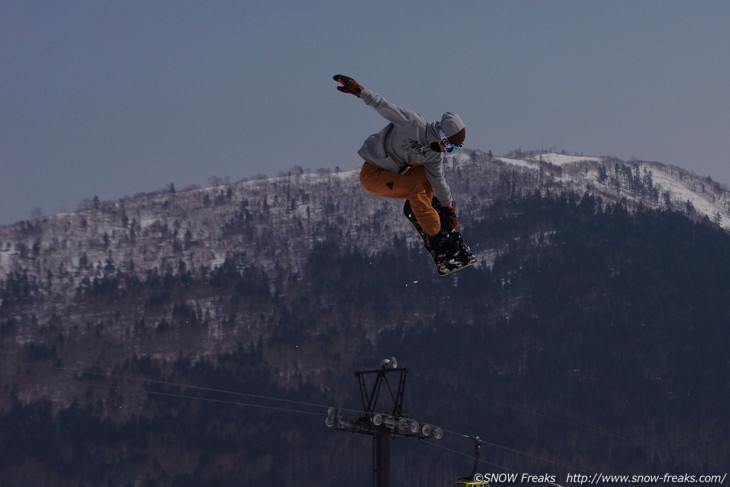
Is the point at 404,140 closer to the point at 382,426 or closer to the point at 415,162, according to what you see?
the point at 415,162

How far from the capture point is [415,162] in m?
21.7

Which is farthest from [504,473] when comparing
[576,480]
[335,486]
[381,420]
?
[381,420]

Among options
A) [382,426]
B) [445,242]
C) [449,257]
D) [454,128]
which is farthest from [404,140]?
[382,426]

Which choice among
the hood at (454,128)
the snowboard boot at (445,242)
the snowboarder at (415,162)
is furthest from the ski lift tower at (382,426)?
the hood at (454,128)

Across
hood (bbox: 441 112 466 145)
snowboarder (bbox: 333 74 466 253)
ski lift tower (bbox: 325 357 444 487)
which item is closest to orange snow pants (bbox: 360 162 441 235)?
snowboarder (bbox: 333 74 466 253)

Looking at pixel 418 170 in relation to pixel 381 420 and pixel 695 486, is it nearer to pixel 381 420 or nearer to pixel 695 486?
pixel 381 420

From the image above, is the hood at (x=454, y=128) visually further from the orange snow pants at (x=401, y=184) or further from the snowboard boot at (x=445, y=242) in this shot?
the snowboard boot at (x=445, y=242)

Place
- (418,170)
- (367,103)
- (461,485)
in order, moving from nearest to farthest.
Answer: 1. (367,103)
2. (418,170)
3. (461,485)

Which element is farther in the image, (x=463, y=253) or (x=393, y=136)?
(x=463, y=253)

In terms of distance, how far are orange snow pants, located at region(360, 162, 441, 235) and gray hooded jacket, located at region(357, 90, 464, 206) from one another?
5.8 inches

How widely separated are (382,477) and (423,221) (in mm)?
34089

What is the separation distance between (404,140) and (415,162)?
2.25 ft

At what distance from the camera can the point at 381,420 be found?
53.4 meters

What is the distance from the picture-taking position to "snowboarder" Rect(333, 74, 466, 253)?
20.4 m
